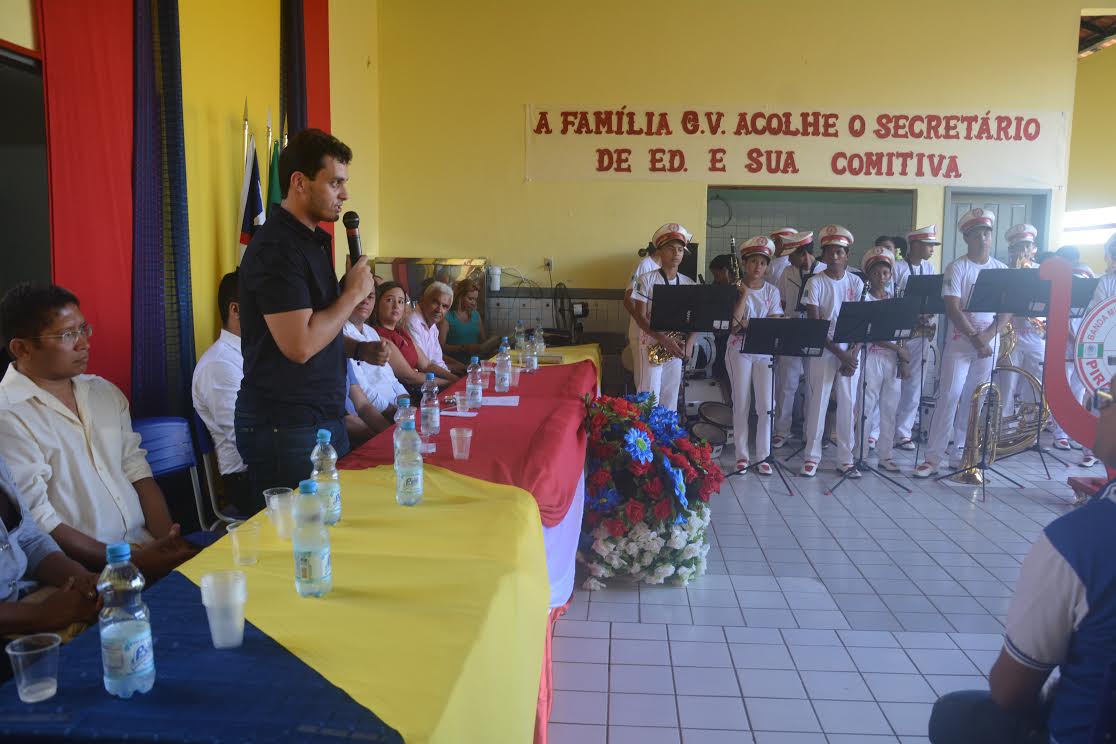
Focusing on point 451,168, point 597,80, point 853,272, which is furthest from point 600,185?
point 853,272

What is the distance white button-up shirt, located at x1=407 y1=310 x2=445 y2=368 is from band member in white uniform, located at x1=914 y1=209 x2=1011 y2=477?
12.2 ft

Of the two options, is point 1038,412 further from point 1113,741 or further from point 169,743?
point 169,743

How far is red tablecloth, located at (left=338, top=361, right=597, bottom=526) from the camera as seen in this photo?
2.39 m

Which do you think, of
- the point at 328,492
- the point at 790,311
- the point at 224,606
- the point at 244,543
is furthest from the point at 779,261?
the point at 224,606

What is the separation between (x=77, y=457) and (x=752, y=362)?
4803mm

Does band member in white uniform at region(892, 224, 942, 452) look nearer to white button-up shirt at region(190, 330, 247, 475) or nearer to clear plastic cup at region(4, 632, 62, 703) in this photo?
white button-up shirt at region(190, 330, 247, 475)

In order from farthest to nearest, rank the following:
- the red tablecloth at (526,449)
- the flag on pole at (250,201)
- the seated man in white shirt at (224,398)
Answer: the flag on pole at (250,201) < the seated man in white shirt at (224,398) < the red tablecloth at (526,449)

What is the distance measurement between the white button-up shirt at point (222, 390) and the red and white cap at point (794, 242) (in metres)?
5.36

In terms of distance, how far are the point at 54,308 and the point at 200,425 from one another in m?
1.28

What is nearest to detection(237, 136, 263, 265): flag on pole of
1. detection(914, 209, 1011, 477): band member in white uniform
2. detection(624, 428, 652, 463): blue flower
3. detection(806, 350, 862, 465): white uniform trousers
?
detection(624, 428, 652, 463): blue flower

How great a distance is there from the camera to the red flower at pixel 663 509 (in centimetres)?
346

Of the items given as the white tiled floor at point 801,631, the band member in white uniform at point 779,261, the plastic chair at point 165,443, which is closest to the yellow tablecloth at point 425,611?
the white tiled floor at point 801,631

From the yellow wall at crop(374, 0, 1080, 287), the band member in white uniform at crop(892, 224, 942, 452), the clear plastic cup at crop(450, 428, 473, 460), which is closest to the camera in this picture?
the clear plastic cup at crop(450, 428, 473, 460)

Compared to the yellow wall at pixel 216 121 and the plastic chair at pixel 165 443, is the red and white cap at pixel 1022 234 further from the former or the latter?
the plastic chair at pixel 165 443
